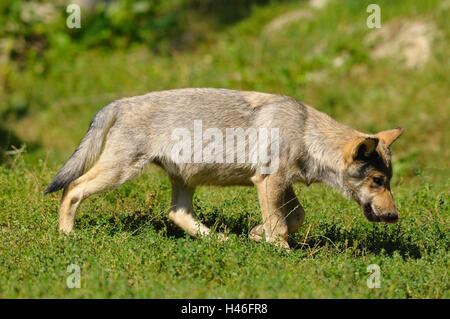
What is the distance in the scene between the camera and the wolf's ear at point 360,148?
576 centimetres

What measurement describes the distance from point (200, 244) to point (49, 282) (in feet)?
4.36

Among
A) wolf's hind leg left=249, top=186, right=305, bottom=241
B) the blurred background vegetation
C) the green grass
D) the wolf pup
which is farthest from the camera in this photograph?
the blurred background vegetation

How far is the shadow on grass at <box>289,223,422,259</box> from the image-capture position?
6252mm

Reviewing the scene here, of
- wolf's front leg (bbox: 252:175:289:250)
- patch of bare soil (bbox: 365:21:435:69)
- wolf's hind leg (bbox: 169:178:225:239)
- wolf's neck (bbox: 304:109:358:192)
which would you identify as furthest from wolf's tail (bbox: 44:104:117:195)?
patch of bare soil (bbox: 365:21:435:69)

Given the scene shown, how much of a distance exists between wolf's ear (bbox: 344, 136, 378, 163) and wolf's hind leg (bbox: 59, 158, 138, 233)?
82.0 inches

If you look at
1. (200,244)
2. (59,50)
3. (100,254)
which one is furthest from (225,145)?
(59,50)

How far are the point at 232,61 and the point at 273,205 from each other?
760 cm

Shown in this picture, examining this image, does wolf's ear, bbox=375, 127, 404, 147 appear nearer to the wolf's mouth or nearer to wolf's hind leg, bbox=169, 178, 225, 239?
the wolf's mouth

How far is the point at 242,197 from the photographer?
746cm

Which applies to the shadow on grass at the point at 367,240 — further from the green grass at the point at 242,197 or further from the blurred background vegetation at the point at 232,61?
the blurred background vegetation at the point at 232,61

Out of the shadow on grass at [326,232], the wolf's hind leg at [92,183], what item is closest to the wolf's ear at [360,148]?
the shadow on grass at [326,232]

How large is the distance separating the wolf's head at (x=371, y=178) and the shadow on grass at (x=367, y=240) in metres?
0.39

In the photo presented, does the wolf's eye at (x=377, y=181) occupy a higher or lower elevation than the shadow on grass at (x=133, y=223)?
higher
